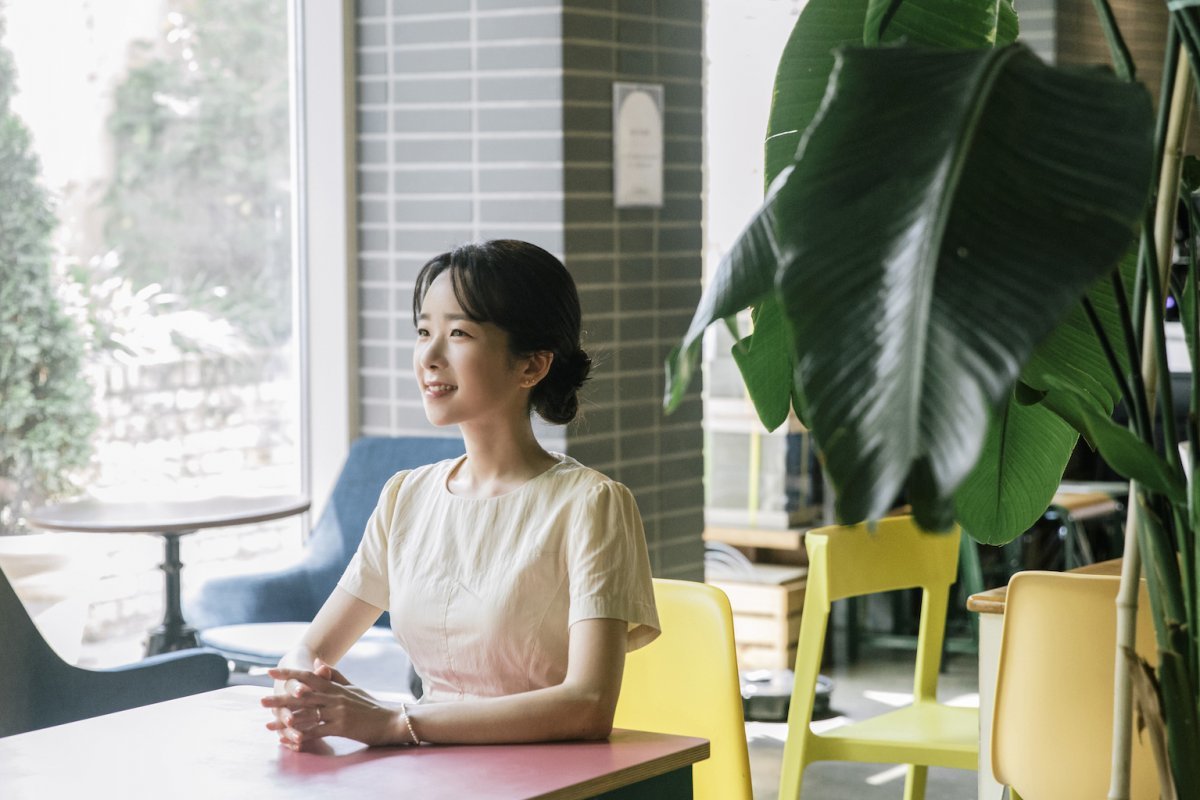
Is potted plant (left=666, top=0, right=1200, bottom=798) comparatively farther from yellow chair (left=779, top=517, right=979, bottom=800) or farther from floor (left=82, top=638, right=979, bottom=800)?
floor (left=82, top=638, right=979, bottom=800)

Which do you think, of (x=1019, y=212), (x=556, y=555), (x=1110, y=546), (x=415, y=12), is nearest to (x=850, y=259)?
(x=1019, y=212)

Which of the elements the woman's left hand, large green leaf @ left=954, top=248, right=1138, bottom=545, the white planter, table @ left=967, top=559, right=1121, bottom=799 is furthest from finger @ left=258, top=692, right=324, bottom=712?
the white planter

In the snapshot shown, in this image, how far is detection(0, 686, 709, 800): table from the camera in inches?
72.6

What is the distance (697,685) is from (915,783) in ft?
4.04

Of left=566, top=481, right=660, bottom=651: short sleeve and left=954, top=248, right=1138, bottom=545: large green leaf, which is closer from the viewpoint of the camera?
left=954, top=248, right=1138, bottom=545: large green leaf

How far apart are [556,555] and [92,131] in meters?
2.71

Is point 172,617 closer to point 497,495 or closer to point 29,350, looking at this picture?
point 29,350

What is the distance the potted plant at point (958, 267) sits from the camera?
3.35 ft

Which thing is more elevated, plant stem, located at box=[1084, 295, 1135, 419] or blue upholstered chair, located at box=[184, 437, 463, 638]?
plant stem, located at box=[1084, 295, 1135, 419]

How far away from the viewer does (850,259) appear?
1.09 m

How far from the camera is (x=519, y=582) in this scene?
2256mm

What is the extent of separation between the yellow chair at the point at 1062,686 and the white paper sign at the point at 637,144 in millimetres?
2377

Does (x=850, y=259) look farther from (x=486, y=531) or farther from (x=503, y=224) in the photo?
(x=503, y=224)

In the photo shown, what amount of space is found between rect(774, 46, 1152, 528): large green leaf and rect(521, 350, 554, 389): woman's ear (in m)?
1.25
